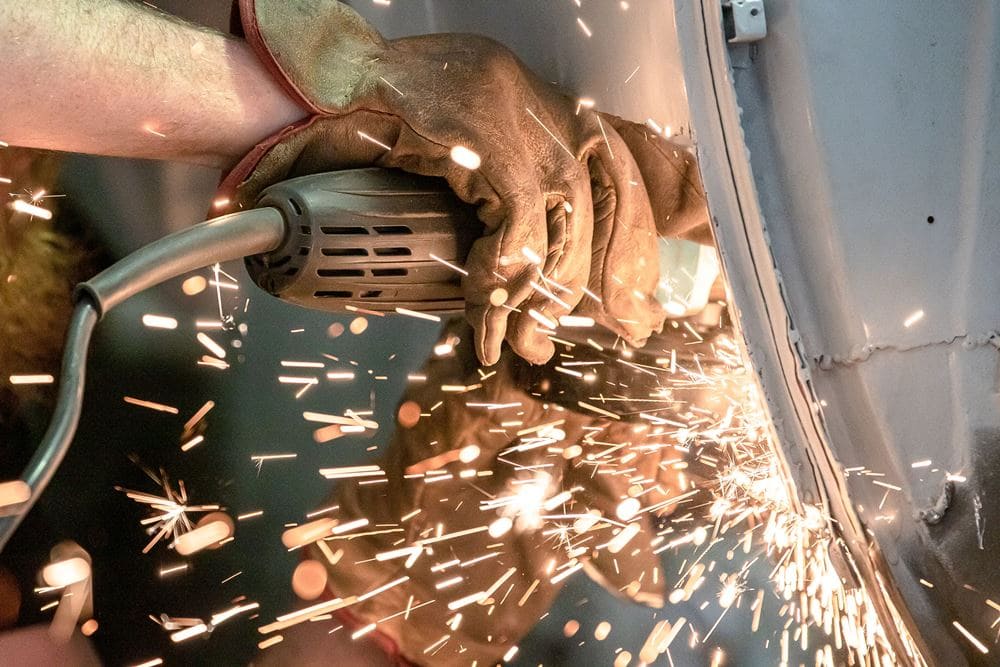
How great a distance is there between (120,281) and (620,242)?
0.73 meters

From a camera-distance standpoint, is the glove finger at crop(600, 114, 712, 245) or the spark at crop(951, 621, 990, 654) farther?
the glove finger at crop(600, 114, 712, 245)

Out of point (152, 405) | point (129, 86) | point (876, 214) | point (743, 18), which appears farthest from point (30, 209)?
point (876, 214)

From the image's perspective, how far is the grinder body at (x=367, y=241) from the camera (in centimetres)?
104

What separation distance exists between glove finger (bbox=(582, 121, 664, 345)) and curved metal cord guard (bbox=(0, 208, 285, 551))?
504mm

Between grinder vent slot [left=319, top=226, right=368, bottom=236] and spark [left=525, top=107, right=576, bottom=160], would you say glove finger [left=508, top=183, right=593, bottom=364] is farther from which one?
grinder vent slot [left=319, top=226, right=368, bottom=236]

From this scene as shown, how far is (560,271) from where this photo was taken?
4.27 feet

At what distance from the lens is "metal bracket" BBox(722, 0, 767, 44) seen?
97 cm

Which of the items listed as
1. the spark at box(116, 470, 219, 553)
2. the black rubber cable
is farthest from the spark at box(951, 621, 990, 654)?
the spark at box(116, 470, 219, 553)

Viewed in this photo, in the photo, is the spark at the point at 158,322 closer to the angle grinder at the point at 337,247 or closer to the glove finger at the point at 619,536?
the angle grinder at the point at 337,247

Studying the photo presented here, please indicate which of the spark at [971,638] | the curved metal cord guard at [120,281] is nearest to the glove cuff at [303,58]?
the curved metal cord guard at [120,281]

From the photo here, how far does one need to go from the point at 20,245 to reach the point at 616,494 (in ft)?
3.82

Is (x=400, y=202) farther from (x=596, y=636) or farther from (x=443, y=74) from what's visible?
(x=596, y=636)

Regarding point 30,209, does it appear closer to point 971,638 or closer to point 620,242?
Result: point 620,242

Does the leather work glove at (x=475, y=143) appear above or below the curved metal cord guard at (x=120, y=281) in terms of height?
above
